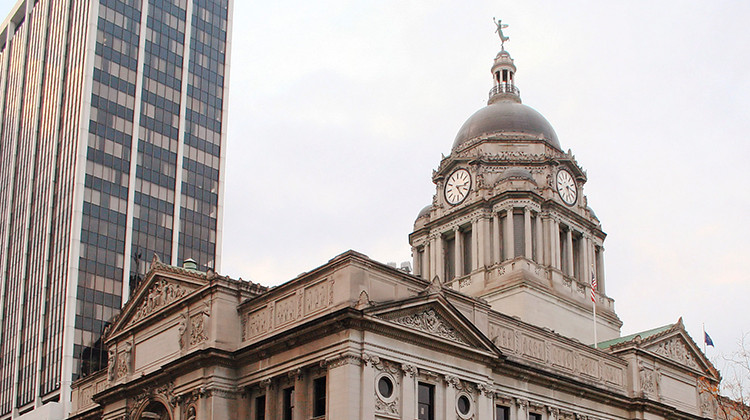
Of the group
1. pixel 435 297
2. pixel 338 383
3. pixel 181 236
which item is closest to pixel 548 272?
pixel 435 297

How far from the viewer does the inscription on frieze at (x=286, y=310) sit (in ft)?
161

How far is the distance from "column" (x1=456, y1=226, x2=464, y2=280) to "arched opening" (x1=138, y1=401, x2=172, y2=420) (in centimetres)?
3044

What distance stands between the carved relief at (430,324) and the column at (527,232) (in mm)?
26463

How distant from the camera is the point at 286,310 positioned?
4953 cm

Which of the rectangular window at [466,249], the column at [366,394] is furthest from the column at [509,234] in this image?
the column at [366,394]

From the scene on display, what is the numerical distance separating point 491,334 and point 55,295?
56.9 metres

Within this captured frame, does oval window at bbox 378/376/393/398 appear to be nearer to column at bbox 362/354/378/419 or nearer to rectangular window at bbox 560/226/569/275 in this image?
column at bbox 362/354/378/419

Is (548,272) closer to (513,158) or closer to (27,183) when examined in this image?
(513,158)

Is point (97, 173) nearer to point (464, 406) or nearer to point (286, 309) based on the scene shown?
point (286, 309)

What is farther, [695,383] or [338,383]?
[695,383]

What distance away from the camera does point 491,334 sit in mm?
53625

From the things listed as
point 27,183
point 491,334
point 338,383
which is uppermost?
point 27,183

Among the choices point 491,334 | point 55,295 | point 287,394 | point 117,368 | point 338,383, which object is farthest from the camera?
point 55,295

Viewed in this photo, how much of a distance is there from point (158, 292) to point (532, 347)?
71.8 feet
